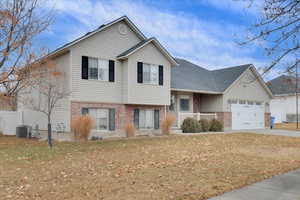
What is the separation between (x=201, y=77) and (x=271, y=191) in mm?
20396

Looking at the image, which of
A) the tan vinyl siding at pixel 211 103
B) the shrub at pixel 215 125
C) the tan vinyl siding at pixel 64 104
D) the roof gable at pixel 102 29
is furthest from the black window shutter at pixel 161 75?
the tan vinyl siding at pixel 211 103

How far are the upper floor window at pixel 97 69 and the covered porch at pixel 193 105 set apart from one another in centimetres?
672

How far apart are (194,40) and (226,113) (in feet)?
43.8

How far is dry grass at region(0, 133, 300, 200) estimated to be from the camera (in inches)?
240

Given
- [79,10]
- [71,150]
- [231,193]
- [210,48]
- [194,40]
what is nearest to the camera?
[231,193]

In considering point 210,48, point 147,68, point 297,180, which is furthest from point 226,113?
point 297,180

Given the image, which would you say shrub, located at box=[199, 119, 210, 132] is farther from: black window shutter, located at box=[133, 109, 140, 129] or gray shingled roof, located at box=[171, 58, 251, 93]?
black window shutter, located at box=[133, 109, 140, 129]

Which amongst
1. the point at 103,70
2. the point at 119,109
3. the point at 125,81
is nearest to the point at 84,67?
the point at 103,70

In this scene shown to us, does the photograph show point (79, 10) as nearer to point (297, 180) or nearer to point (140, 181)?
point (140, 181)

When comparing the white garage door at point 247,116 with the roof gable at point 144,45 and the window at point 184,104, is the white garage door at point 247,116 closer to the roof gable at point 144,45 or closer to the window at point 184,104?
the window at point 184,104

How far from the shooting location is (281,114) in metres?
42.4

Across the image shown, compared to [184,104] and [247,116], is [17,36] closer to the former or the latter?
[184,104]

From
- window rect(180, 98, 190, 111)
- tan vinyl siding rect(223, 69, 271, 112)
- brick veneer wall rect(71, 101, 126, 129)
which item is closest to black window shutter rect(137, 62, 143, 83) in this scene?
brick veneer wall rect(71, 101, 126, 129)

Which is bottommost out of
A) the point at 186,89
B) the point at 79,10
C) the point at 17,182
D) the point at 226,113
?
the point at 17,182
